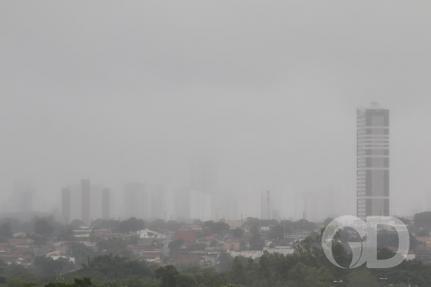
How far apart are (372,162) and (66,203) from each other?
106 ft

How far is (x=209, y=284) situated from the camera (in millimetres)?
34625

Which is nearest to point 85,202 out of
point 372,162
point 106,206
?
point 106,206

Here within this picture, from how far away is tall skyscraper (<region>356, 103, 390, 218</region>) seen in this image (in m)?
110

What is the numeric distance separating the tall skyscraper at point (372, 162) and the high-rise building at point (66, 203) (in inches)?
1077

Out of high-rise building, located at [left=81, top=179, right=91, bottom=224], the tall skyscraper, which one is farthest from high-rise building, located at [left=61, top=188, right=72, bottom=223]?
the tall skyscraper

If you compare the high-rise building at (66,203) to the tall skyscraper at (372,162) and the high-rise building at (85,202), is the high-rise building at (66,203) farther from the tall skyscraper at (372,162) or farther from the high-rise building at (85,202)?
the tall skyscraper at (372,162)

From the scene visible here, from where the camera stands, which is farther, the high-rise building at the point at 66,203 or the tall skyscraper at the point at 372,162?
the tall skyscraper at the point at 372,162

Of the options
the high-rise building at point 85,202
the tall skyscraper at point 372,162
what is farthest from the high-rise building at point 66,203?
the tall skyscraper at point 372,162

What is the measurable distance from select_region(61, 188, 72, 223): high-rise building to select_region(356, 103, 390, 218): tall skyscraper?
89.7 ft

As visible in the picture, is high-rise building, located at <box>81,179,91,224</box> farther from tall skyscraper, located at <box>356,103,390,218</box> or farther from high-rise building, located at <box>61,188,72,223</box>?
tall skyscraper, located at <box>356,103,390,218</box>

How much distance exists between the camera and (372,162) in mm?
113562

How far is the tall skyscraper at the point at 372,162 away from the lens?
110 metres

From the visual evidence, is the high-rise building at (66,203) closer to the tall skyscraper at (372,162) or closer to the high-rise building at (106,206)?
the high-rise building at (106,206)

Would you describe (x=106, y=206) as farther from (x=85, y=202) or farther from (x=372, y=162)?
(x=372, y=162)
